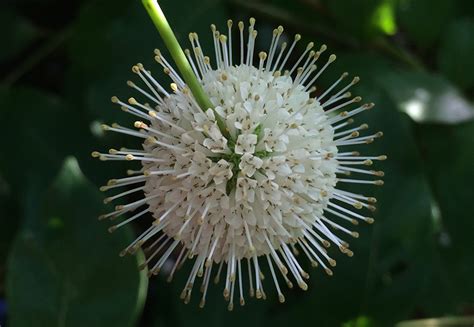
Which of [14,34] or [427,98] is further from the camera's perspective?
[14,34]

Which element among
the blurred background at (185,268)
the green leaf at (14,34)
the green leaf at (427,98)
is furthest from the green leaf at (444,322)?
the green leaf at (14,34)

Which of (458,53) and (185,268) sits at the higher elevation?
(458,53)

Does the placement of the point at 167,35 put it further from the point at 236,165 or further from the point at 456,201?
the point at 456,201

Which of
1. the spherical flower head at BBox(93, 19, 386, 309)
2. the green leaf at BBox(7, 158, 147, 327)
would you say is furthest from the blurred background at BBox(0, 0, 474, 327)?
the spherical flower head at BBox(93, 19, 386, 309)

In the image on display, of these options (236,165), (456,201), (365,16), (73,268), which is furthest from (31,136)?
(456,201)

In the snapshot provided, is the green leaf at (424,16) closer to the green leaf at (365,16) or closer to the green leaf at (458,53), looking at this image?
the green leaf at (458,53)

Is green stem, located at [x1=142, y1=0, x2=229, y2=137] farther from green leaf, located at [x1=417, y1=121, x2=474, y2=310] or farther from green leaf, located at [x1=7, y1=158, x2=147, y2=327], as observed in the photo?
green leaf, located at [x1=417, y1=121, x2=474, y2=310]
